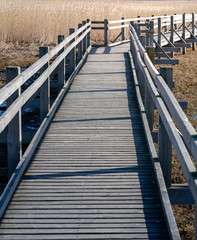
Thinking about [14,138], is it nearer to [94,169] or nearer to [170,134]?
[94,169]

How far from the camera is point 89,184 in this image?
4.97 meters

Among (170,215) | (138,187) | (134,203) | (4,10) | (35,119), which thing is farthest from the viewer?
(4,10)

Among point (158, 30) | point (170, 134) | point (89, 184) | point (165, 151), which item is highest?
point (158, 30)

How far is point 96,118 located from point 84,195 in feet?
9.66

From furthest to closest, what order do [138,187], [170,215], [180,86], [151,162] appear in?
[180,86] → [151,162] → [138,187] → [170,215]

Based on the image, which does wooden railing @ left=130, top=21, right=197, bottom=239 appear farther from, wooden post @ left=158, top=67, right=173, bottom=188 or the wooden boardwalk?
the wooden boardwalk

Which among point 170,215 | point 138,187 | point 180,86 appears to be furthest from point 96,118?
point 180,86

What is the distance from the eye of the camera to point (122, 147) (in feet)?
20.1

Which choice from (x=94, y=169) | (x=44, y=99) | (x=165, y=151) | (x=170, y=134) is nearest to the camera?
(x=170, y=134)

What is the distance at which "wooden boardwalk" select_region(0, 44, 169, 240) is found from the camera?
409 cm

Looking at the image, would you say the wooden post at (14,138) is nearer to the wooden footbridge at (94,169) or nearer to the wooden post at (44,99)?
the wooden footbridge at (94,169)

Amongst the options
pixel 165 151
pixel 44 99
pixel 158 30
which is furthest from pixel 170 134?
pixel 158 30

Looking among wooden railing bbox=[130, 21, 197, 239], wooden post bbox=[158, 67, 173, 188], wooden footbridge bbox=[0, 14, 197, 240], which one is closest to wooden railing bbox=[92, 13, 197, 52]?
wooden footbridge bbox=[0, 14, 197, 240]

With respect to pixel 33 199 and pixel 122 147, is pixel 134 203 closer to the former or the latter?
pixel 33 199
